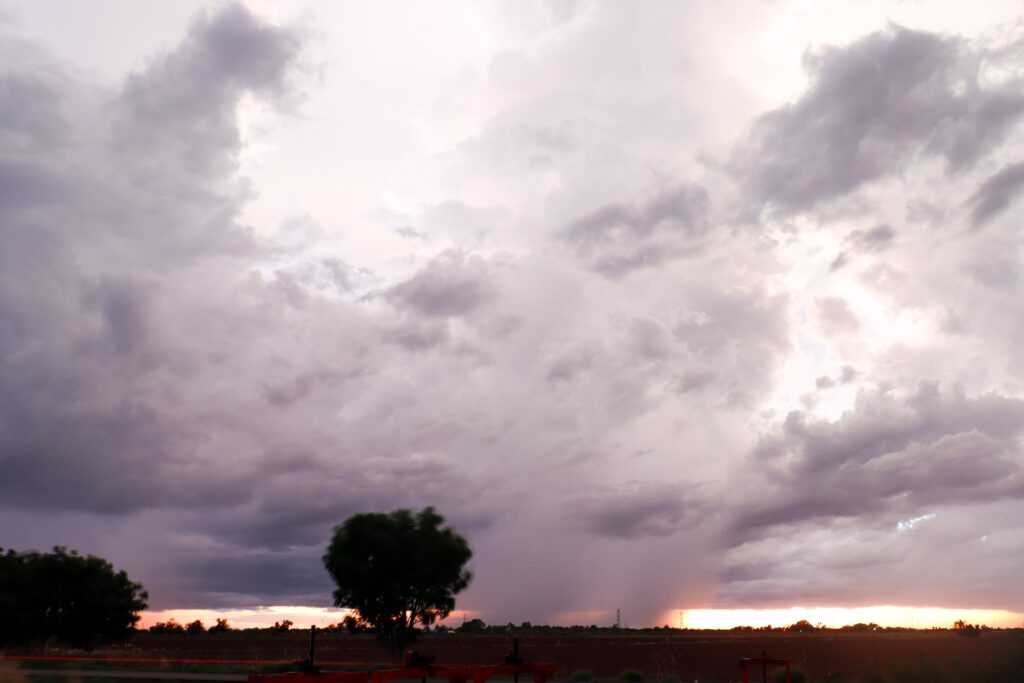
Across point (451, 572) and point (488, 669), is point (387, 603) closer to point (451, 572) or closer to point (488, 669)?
point (451, 572)

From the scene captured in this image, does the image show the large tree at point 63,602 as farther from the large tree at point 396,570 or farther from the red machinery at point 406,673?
the red machinery at point 406,673

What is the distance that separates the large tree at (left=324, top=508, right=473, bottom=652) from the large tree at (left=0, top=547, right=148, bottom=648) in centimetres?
2940

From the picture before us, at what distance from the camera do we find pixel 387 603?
5391 cm

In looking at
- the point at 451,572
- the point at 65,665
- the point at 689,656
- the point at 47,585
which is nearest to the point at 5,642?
the point at 47,585

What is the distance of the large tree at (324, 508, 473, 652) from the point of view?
2110 inches

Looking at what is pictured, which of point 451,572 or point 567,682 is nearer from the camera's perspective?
point 567,682

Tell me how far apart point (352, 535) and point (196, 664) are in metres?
18.6

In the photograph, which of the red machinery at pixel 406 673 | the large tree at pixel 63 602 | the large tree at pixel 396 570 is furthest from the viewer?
the large tree at pixel 63 602

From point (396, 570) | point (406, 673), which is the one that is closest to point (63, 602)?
point (396, 570)

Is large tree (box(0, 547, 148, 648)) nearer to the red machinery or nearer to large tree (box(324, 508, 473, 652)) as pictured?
large tree (box(324, 508, 473, 652))

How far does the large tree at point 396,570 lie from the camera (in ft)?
176

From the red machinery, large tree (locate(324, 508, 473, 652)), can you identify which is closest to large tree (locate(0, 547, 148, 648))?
large tree (locate(324, 508, 473, 652))

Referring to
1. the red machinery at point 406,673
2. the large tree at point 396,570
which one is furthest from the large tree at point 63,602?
the red machinery at point 406,673

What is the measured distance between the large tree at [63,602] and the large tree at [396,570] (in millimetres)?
29398
